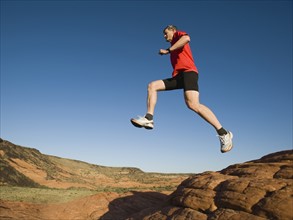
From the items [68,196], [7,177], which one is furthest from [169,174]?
[68,196]

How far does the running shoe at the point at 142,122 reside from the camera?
224 inches

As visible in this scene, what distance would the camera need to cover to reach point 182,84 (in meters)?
6.02

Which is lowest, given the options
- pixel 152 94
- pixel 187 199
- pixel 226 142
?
pixel 187 199

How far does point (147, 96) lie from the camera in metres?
6.03

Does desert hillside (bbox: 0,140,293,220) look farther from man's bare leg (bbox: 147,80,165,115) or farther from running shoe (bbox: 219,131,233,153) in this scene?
man's bare leg (bbox: 147,80,165,115)

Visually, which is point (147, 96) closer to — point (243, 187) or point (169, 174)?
point (243, 187)

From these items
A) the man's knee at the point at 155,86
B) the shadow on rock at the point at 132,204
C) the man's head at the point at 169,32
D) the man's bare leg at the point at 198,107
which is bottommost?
the shadow on rock at the point at 132,204

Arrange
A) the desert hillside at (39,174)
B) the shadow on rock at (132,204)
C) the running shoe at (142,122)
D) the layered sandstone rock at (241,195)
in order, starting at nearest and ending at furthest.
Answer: the running shoe at (142,122) → the layered sandstone rock at (241,195) → the shadow on rock at (132,204) → the desert hillside at (39,174)

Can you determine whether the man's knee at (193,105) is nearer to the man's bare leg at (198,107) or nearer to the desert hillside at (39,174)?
the man's bare leg at (198,107)

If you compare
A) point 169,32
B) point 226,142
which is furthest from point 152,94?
point 226,142

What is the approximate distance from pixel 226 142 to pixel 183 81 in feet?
5.14

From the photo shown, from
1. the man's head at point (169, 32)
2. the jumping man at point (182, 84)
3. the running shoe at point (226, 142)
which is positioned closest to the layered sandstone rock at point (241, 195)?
the running shoe at point (226, 142)

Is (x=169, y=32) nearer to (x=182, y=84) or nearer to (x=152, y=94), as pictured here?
(x=182, y=84)

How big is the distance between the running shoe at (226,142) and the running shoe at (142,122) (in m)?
1.51
